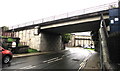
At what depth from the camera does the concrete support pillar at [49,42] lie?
25.3 metres

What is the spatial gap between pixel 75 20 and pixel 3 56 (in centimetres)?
1449

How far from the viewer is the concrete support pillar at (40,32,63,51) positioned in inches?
997

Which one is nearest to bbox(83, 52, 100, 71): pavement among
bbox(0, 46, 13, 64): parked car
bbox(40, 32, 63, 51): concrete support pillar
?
bbox(0, 46, 13, 64): parked car

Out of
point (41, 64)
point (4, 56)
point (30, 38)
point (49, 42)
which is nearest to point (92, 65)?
point (41, 64)

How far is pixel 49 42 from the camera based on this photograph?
27891 mm

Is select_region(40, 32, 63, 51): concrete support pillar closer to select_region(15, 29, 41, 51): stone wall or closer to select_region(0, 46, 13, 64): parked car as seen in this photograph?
select_region(15, 29, 41, 51): stone wall

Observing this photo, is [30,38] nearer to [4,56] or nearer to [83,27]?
[83,27]

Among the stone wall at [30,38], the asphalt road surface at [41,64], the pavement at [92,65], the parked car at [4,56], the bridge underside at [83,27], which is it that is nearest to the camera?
the asphalt road surface at [41,64]

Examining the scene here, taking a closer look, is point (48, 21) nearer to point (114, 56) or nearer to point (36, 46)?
point (36, 46)

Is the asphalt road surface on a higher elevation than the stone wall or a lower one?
lower

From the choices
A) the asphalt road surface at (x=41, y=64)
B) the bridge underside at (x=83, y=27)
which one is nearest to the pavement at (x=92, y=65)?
the asphalt road surface at (x=41, y=64)

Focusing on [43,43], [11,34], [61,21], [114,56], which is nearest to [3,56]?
[114,56]

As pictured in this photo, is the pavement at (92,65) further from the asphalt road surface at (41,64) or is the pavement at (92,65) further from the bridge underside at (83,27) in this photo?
the bridge underside at (83,27)

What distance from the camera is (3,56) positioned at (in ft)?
30.6
